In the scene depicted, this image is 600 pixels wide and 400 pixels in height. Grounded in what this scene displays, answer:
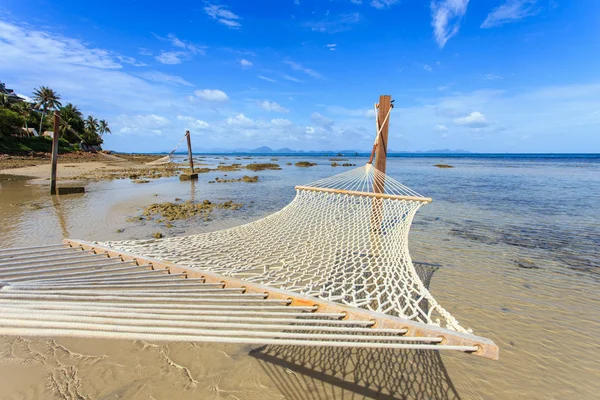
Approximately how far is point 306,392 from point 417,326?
117 centimetres

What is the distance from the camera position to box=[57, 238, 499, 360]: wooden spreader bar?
1.05 metres

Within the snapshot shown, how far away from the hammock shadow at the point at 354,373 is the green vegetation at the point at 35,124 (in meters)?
33.2

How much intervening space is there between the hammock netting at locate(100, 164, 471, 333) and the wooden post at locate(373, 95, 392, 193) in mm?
64

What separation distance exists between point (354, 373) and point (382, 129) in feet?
12.3

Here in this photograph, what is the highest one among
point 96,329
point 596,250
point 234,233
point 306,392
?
point 96,329

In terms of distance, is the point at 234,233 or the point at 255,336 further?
the point at 234,233

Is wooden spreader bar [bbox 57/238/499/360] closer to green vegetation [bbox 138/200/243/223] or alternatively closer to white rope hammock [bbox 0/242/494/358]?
white rope hammock [bbox 0/242/494/358]

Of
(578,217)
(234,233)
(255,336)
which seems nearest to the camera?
(255,336)

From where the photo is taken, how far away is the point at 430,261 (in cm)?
433

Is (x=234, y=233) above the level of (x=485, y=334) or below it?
above

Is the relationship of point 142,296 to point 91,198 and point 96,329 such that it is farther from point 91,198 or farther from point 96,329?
point 91,198

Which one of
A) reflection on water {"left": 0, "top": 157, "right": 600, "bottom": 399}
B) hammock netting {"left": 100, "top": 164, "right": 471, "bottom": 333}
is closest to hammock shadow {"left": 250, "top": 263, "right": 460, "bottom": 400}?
reflection on water {"left": 0, "top": 157, "right": 600, "bottom": 399}

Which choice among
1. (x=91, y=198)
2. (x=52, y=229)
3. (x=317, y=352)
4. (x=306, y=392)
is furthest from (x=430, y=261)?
(x=91, y=198)

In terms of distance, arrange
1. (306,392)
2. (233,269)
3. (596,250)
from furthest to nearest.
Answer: (596,250), (233,269), (306,392)
